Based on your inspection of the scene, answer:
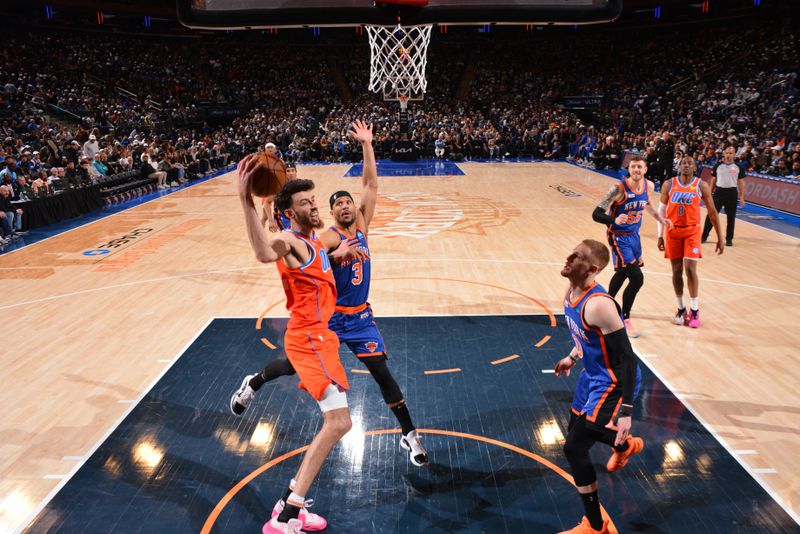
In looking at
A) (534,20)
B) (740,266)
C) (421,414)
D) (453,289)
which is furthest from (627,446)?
(740,266)

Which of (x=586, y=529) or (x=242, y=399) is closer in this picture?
(x=586, y=529)

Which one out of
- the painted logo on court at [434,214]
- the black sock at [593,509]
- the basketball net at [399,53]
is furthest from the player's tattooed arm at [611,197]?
the painted logo on court at [434,214]

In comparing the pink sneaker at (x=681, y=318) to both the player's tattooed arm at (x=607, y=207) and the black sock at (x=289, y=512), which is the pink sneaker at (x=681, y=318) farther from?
the black sock at (x=289, y=512)

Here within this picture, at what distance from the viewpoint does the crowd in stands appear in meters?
19.2

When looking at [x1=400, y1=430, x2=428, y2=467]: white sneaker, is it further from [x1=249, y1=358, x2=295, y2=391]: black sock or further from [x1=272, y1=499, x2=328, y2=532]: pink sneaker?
[x1=249, y1=358, x2=295, y2=391]: black sock

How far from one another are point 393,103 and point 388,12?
2524 centimetres

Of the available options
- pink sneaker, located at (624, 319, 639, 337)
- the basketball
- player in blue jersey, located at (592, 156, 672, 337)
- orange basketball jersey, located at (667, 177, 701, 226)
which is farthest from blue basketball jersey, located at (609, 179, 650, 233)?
the basketball

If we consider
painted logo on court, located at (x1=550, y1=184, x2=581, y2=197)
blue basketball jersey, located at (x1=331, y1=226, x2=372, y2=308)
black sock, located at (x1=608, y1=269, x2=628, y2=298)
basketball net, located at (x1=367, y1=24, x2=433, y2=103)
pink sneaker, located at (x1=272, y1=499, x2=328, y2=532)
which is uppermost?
basketball net, located at (x1=367, y1=24, x2=433, y2=103)

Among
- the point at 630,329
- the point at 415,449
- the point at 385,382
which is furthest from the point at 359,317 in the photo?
the point at 630,329

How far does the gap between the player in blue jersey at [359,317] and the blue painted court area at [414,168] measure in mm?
17033

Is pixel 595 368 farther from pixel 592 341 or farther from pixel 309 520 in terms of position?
pixel 309 520

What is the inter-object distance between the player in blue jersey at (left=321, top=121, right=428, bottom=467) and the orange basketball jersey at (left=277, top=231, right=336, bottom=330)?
0.44 meters

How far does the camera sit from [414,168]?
915 inches

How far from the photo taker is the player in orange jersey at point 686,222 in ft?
21.1
